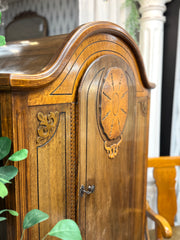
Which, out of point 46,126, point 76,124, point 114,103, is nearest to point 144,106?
point 114,103

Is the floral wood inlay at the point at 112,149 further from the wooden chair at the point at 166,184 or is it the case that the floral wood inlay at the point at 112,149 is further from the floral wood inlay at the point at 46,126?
the wooden chair at the point at 166,184

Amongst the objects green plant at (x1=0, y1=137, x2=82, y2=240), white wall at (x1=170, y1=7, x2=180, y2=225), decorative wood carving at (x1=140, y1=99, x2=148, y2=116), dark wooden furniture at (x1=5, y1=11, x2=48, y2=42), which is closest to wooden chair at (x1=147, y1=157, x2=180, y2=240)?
white wall at (x1=170, y1=7, x2=180, y2=225)

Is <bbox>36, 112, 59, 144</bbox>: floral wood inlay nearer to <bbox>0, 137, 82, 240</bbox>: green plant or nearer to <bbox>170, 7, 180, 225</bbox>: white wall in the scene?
<bbox>0, 137, 82, 240</bbox>: green plant

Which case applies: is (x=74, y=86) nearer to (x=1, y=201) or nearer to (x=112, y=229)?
(x=1, y=201)

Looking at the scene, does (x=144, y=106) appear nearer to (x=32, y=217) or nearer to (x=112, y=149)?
(x=112, y=149)

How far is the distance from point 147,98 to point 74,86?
2.18 ft

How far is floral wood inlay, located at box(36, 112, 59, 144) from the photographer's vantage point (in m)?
0.75

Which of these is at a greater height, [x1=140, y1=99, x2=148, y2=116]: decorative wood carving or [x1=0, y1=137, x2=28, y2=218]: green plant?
[x1=140, y1=99, x2=148, y2=116]: decorative wood carving

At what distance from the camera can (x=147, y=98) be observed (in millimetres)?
1385

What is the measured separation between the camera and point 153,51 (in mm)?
2021

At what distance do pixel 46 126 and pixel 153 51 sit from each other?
1.57 metres

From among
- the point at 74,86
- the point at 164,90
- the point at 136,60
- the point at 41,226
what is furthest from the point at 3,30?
the point at 41,226

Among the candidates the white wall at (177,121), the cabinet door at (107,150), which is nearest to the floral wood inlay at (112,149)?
the cabinet door at (107,150)

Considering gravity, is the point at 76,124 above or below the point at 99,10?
below
